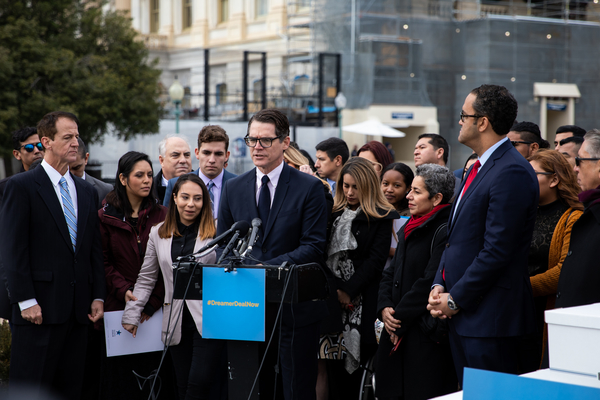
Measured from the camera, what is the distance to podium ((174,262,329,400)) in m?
3.46

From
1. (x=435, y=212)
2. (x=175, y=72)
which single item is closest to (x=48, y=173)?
(x=435, y=212)

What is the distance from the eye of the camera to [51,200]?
15.2 feet

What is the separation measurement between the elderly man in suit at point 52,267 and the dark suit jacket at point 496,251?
2.69 metres

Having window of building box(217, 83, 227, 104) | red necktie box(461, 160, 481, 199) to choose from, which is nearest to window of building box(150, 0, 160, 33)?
window of building box(217, 83, 227, 104)

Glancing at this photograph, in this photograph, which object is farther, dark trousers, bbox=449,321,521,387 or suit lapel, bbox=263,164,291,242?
suit lapel, bbox=263,164,291,242

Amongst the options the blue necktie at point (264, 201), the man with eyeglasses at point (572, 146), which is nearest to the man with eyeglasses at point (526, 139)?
the man with eyeglasses at point (572, 146)

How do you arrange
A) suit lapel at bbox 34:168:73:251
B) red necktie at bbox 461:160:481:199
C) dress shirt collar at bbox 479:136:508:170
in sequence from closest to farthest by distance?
dress shirt collar at bbox 479:136:508:170 → red necktie at bbox 461:160:481:199 → suit lapel at bbox 34:168:73:251

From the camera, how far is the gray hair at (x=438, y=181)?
4.49 m

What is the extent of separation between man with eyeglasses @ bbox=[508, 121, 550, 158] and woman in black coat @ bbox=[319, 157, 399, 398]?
181cm

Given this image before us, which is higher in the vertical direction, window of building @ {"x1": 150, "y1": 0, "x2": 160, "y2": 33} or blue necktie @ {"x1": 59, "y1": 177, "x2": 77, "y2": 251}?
window of building @ {"x1": 150, "y1": 0, "x2": 160, "y2": 33}

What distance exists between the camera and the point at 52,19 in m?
23.6

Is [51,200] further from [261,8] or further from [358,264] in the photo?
[261,8]

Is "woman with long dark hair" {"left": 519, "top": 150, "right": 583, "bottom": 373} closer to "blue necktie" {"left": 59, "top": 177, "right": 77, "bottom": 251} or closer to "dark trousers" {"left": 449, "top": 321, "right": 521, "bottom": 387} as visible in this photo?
"dark trousers" {"left": 449, "top": 321, "right": 521, "bottom": 387}

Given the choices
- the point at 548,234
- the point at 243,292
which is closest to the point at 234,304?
the point at 243,292
